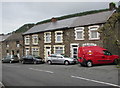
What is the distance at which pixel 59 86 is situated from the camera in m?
8.57

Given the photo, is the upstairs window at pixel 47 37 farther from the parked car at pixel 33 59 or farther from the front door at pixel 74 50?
the front door at pixel 74 50

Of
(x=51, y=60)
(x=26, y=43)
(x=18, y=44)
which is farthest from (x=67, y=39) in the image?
(x=18, y=44)

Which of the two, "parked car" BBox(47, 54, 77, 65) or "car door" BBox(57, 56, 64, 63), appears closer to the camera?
"parked car" BBox(47, 54, 77, 65)

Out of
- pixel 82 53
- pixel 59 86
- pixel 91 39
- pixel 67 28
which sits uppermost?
pixel 67 28

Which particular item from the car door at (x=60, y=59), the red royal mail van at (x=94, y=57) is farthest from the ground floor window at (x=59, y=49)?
the red royal mail van at (x=94, y=57)

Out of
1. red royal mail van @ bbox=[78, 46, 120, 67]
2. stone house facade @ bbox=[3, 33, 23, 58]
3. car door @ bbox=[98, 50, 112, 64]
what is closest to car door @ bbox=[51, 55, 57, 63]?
red royal mail van @ bbox=[78, 46, 120, 67]

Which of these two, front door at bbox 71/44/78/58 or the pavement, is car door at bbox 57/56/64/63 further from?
the pavement

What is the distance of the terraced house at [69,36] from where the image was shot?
21.5m

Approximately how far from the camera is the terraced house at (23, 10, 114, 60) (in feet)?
70.7

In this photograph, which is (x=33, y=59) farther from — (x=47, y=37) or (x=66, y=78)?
(x=66, y=78)

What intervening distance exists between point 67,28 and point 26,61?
358 inches

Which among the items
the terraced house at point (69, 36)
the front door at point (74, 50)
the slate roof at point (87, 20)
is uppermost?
the slate roof at point (87, 20)

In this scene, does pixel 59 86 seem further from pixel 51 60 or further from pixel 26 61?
pixel 26 61

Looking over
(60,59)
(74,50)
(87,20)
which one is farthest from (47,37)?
(87,20)
